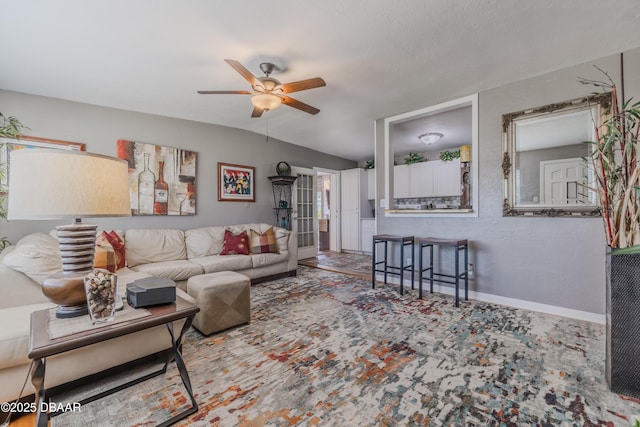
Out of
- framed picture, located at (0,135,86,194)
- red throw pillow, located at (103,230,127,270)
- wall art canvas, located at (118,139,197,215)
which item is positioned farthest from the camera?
wall art canvas, located at (118,139,197,215)

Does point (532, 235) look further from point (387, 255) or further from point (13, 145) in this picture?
point (13, 145)

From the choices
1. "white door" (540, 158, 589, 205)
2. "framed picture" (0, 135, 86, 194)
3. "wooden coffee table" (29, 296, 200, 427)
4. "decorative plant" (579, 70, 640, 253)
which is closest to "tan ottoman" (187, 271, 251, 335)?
"wooden coffee table" (29, 296, 200, 427)

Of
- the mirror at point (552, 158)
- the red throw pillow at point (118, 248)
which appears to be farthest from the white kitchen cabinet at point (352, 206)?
the red throw pillow at point (118, 248)

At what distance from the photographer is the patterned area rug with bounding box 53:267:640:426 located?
1432mm

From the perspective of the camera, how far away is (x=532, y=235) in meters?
2.98

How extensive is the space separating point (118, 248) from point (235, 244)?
4.58ft

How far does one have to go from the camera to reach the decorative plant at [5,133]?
111 inches

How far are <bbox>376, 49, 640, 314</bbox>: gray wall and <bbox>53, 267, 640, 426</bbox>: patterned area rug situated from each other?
1.08 feet

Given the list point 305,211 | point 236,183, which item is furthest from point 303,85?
point 305,211

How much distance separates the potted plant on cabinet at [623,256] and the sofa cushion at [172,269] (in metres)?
3.63

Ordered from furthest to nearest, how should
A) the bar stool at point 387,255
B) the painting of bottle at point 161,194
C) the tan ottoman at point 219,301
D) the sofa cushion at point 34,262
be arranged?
the painting of bottle at point 161,194
the bar stool at point 387,255
the tan ottoman at point 219,301
the sofa cushion at point 34,262

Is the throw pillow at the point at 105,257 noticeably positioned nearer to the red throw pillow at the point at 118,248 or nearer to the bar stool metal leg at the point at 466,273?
the red throw pillow at the point at 118,248

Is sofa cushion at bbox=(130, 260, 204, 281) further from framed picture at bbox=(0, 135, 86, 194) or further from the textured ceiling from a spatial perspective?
the textured ceiling

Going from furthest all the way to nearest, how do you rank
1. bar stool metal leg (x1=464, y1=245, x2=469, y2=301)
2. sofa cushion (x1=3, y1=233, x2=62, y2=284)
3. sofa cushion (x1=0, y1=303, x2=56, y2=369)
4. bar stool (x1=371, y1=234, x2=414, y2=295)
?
bar stool (x1=371, y1=234, x2=414, y2=295) → bar stool metal leg (x1=464, y1=245, x2=469, y2=301) → sofa cushion (x1=3, y1=233, x2=62, y2=284) → sofa cushion (x1=0, y1=303, x2=56, y2=369)
